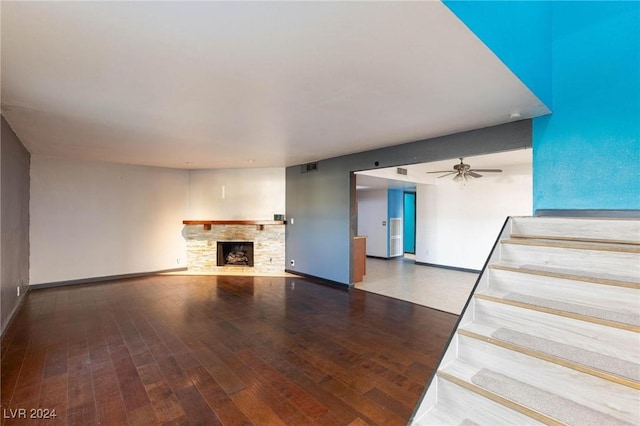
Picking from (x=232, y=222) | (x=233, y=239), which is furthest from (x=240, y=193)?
(x=233, y=239)

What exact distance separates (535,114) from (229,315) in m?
4.58

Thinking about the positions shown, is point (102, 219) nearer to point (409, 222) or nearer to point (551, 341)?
point (551, 341)

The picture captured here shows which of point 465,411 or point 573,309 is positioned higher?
point 573,309

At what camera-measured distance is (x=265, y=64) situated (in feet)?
6.98

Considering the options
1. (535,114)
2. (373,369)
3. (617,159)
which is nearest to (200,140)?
(373,369)

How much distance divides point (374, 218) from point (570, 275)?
7678 millimetres

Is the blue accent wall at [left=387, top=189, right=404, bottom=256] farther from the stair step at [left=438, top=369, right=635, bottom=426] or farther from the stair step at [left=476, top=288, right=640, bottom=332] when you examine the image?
the stair step at [left=438, top=369, right=635, bottom=426]

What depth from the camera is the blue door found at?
10.9 meters

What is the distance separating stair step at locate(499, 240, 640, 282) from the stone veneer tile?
5305mm

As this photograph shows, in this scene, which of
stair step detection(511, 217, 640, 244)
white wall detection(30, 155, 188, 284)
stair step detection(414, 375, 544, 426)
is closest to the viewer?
stair step detection(414, 375, 544, 426)

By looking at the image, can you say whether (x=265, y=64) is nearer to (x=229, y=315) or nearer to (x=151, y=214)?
(x=229, y=315)

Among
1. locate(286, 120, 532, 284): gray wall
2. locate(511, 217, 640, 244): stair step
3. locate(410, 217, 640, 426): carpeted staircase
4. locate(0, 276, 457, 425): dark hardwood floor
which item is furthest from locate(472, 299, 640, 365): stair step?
locate(286, 120, 532, 284): gray wall

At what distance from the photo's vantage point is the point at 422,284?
19.6ft

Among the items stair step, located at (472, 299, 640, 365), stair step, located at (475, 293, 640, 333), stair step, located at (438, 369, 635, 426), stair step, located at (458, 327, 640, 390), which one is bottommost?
stair step, located at (438, 369, 635, 426)
